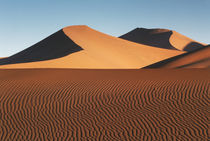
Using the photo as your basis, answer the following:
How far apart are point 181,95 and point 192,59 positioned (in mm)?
26426

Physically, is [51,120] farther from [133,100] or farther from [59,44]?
[59,44]

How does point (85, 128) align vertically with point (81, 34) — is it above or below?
below

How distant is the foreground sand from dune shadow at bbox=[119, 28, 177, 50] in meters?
112

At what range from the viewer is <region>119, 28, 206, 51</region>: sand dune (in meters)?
126

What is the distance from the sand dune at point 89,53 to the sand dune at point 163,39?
48.7m

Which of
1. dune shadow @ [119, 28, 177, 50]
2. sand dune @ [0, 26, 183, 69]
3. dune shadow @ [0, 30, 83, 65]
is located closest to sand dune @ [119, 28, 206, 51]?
dune shadow @ [119, 28, 177, 50]

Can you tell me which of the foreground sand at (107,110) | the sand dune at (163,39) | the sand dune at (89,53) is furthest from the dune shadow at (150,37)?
the foreground sand at (107,110)

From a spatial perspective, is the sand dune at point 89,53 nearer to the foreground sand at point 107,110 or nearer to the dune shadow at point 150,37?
the foreground sand at point 107,110

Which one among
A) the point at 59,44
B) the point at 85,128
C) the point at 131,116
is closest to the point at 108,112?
the point at 131,116

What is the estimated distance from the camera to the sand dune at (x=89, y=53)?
176ft

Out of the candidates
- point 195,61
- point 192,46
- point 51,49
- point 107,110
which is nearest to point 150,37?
point 192,46

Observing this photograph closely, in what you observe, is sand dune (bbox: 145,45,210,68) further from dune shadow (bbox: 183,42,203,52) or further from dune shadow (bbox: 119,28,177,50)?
dune shadow (bbox: 183,42,203,52)

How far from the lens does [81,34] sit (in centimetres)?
7838

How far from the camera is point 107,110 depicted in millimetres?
10609
